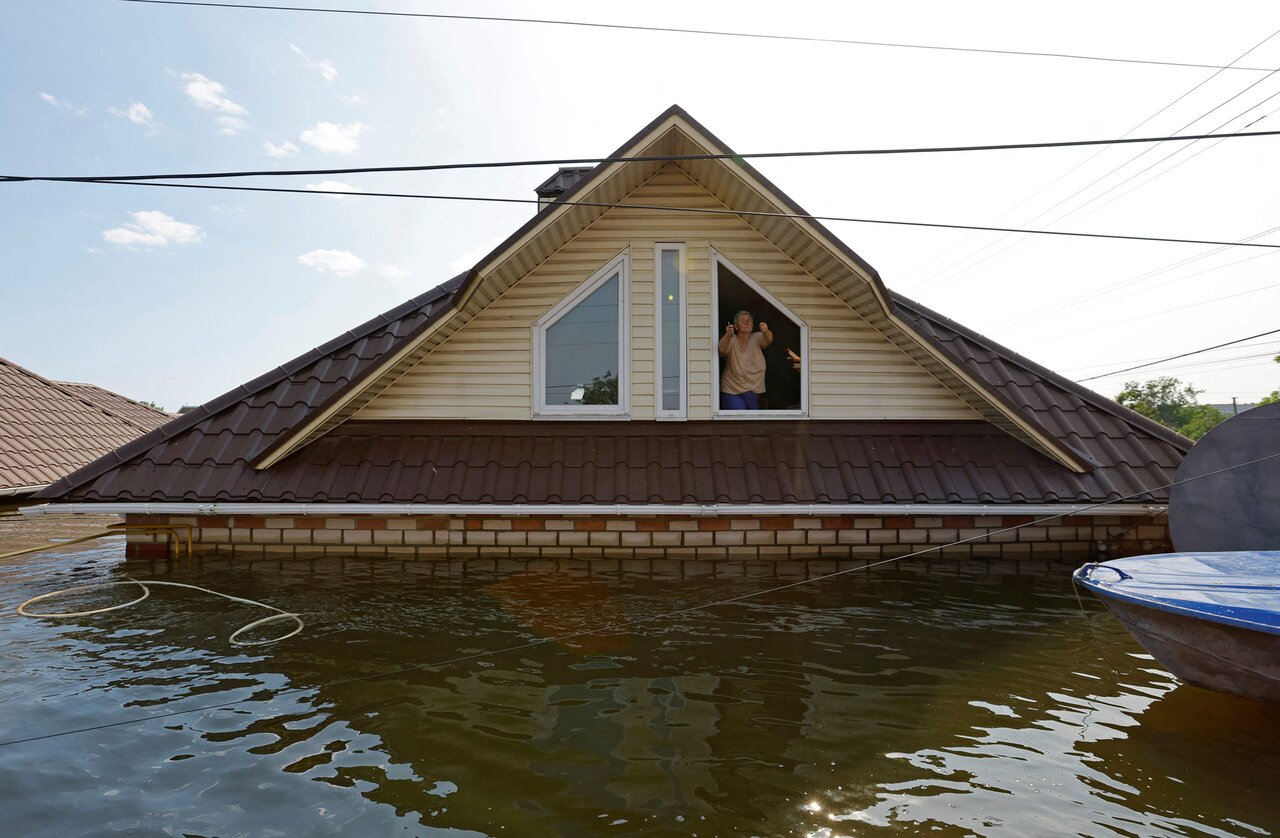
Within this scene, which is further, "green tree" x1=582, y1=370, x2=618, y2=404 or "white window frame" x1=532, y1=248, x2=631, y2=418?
"green tree" x1=582, y1=370, x2=618, y2=404

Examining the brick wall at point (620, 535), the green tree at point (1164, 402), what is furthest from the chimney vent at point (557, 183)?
the green tree at point (1164, 402)

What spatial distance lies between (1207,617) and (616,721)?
4.09 meters

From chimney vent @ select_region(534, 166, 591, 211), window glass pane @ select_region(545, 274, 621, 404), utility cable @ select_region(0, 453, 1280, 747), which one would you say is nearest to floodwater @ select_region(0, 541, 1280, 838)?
utility cable @ select_region(0, 453, 1280, 747)

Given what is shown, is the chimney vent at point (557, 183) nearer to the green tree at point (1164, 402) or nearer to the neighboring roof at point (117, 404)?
the neighboring roof at point (117, 404)

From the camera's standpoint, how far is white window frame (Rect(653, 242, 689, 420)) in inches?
356

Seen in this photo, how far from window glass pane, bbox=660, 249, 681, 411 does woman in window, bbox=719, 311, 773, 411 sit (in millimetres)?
660

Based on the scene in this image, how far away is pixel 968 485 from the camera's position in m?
8.09

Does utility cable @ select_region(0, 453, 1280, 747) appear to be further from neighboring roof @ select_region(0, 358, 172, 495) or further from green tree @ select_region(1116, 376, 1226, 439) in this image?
green tree @ select_region(1116, 376, 1226, 439)

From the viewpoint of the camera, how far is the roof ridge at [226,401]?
811 cm

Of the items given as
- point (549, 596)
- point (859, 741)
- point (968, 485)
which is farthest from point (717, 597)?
point (968, 485)

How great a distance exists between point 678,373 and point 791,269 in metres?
2.15

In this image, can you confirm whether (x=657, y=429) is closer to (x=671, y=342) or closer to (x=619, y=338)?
(x=671, y=342)

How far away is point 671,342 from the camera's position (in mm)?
9109

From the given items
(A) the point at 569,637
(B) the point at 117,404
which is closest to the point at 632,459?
(A) the point at 569,637
